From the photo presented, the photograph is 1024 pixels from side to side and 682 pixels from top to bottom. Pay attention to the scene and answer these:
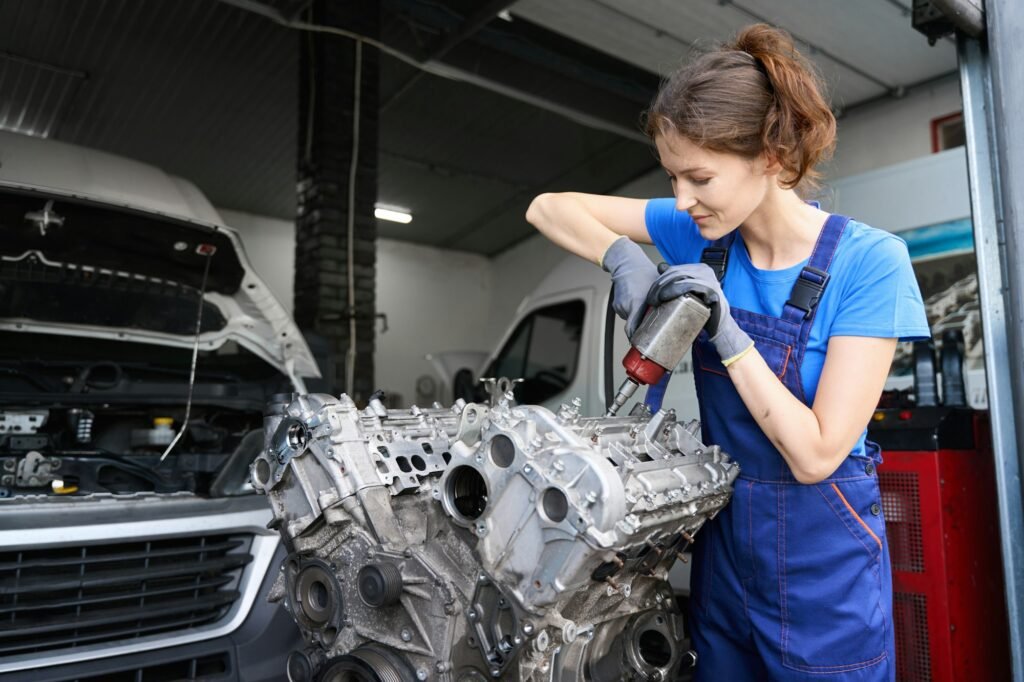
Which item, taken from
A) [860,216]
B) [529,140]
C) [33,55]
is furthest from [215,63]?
[860,216]

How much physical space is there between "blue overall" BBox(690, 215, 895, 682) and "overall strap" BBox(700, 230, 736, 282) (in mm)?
145

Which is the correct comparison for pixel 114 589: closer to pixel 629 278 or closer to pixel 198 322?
pixel 198 322

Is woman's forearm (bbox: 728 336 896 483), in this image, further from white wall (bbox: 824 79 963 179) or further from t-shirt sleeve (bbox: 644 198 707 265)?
white wall (bbox: 824 79 963 179)

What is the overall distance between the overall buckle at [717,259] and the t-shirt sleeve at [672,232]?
8cm

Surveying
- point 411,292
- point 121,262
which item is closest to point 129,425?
point 121,262

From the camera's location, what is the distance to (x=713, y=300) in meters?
1.53

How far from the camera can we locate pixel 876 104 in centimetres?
720

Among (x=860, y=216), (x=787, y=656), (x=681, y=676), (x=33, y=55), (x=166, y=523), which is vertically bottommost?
(x=681, y=676)

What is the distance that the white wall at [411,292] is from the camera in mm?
11867

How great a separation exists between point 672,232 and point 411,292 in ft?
37.3

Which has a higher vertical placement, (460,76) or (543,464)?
(460,76)

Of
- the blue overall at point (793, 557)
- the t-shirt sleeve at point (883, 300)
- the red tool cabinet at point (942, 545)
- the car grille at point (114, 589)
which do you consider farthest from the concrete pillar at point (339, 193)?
the t-shirt sleeve at point (883, 300)

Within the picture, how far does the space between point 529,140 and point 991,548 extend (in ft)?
25.6

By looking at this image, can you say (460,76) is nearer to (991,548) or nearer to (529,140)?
(529,140)
